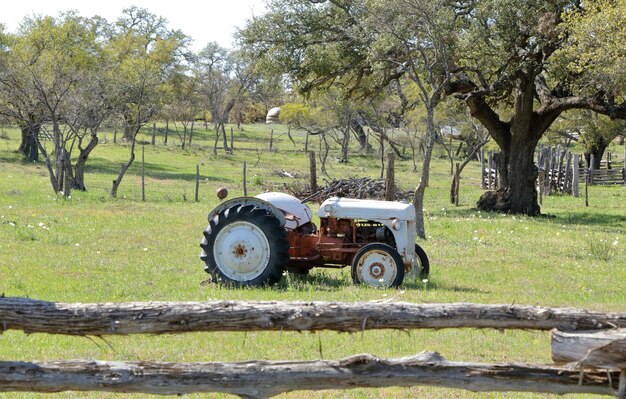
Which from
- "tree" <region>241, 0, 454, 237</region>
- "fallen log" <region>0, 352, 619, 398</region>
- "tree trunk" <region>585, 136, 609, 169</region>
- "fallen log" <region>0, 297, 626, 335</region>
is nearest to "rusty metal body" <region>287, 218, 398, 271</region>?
"fallen log" <region>0, 297, 626, 335</region>

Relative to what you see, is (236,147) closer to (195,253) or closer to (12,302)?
(195,253)

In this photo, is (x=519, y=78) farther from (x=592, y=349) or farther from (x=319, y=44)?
(x=592, y=349)

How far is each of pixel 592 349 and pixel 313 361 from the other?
182 cm

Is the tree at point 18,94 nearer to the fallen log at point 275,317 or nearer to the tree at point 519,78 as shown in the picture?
the tree at point 519,78

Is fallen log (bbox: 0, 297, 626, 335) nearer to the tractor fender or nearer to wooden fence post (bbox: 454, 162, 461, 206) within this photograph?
the tractor fender

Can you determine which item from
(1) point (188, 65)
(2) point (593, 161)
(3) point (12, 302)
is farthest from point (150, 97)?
(1) point (188, 65)

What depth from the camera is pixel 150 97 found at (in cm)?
4012

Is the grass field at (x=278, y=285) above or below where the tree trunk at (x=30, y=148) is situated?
below

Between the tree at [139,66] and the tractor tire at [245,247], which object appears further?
the tree at [139,66]

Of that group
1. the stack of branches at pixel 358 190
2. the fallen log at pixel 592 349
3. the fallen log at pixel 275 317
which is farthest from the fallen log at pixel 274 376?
the stack of branches at pixel 358 190

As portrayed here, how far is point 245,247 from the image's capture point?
504 inches

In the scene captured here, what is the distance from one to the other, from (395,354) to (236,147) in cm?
5832

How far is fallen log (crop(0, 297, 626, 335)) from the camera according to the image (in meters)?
5.81

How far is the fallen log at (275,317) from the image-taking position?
5.81 meters
